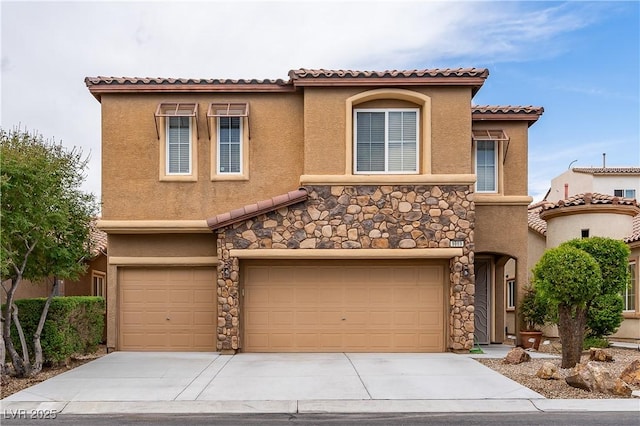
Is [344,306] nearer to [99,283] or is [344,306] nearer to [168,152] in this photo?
[168,152]

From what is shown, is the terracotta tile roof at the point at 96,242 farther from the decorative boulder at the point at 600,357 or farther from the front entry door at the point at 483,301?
the decorative boulder at the point at 600,357

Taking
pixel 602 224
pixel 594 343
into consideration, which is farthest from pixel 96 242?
pixel 602 224

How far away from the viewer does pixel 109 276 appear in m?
16.1

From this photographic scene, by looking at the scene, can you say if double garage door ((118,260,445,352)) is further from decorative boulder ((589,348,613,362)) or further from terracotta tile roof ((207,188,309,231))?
decorative boulder ((589,348,613,362))

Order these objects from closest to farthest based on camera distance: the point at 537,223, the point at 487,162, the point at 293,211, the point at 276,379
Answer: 1. the point at 276,379
2. the point at 293,211
3. the point at 487,162
4. the point at 537,223

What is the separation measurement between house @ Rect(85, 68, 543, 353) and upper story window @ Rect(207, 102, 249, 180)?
0.11ft

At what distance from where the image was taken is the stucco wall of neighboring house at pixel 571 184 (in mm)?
36344

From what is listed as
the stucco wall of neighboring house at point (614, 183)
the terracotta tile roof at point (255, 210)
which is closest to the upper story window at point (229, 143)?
the terracotta tile roof at point (255, 210)

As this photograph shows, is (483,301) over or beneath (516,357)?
over

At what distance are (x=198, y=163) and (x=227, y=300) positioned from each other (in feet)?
12.1

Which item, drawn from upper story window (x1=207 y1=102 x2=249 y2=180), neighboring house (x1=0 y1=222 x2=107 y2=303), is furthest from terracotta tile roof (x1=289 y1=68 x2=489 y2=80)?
neighboring house (x1=0 y1=222 x2=107 y2=303)

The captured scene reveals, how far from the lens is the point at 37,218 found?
12.0m

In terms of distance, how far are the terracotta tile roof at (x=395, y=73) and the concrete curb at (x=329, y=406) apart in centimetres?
824

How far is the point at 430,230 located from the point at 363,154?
99.9 inches
